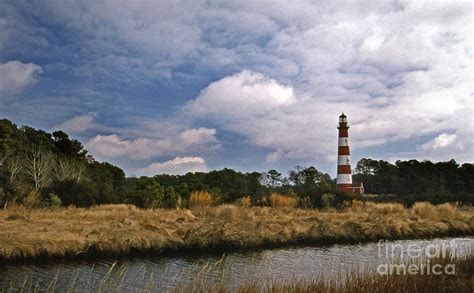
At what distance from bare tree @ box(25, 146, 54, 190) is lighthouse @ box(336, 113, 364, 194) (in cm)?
2589

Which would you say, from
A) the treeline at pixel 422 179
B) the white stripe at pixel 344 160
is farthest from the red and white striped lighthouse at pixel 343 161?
the treeline at pixel 422 179

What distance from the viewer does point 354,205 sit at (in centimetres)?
2967

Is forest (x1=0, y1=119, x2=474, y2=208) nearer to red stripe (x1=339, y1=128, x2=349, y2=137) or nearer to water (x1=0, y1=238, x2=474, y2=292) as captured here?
red stripe (x1=339, y1=128, x2=349, y2=137)

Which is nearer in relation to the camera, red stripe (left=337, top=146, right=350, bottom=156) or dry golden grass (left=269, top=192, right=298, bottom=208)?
dry golden grass (left=269, top=192, right=298, bottom=208)

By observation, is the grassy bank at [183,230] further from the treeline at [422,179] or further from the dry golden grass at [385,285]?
the treeline at [422,179]

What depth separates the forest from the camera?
2803 cm

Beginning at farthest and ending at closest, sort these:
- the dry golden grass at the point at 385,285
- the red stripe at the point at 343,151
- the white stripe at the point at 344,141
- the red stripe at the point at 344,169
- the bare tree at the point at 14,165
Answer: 1. the white stripe at the point at 344,141
2. the red stripe at the point at 343,151
3. the red stripe at the point at 344,169
4. the bare tree at the point at 14,165
5. the dry golden grass at the point at 385,285

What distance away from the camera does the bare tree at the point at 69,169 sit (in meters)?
39.0

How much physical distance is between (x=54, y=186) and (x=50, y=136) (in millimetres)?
19379

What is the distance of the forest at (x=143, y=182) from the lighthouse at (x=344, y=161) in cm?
264

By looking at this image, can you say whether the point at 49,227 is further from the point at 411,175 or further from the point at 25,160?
the point at 411,175

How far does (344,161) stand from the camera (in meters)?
41.9

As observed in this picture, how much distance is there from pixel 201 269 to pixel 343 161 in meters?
32.3

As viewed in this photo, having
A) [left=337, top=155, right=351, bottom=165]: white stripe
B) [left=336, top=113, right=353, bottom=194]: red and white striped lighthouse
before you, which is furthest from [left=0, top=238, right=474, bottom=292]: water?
[left=337, top=155, right=351, bottom=165]: white stripe
